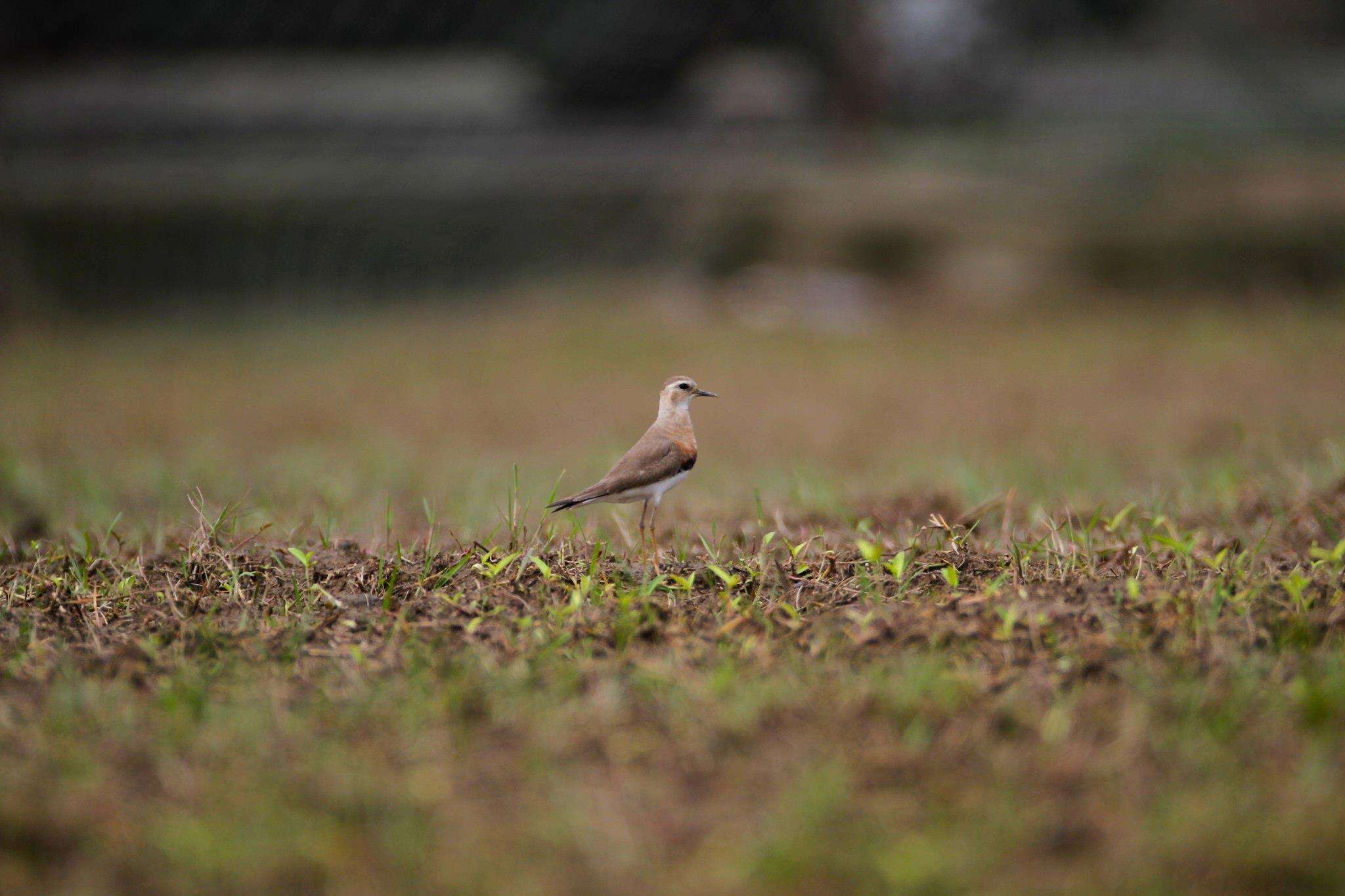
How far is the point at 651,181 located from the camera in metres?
11.2

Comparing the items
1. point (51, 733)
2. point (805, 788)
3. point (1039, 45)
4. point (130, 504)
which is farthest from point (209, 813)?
point (1039, 45)

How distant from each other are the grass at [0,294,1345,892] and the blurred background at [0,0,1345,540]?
17.8 ft

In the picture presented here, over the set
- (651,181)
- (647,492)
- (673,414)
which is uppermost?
(651,181)

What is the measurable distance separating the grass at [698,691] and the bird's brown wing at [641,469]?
0.19 metres

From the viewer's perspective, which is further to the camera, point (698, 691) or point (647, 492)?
point (647, 492)

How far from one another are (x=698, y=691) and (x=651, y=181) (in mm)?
9770

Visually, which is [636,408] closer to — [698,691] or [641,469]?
[641,469]

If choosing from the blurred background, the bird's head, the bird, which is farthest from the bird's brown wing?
the blurred background

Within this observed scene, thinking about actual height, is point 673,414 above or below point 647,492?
above

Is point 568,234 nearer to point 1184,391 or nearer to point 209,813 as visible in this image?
point 1184,391

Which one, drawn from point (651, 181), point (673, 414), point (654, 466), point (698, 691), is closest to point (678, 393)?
point (673, 414)

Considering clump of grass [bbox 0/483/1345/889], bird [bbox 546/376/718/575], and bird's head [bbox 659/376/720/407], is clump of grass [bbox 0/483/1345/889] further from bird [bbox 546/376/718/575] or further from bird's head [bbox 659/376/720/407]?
bird's head [bbox 659/376/720/407]

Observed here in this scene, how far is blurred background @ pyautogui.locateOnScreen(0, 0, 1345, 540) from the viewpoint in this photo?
9.45 metres

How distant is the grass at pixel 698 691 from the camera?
1.59m
